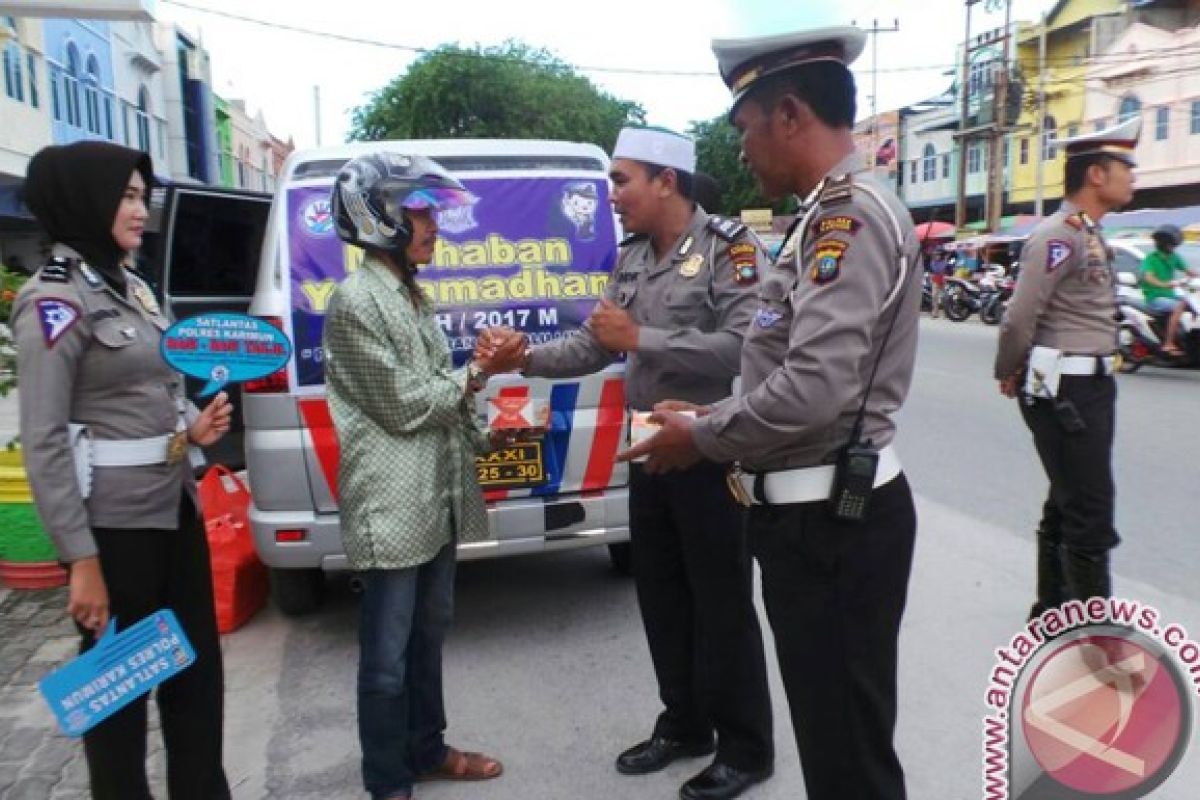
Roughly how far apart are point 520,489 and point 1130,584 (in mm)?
2830

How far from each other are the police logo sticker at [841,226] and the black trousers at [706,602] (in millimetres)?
1087

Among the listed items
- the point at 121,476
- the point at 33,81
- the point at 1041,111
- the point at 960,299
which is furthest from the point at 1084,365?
the point at 1041,111

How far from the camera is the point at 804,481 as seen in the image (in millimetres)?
1985

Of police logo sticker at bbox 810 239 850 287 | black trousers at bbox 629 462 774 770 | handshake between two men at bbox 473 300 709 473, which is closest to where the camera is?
police logo sticker at bbox 810 239 850 287

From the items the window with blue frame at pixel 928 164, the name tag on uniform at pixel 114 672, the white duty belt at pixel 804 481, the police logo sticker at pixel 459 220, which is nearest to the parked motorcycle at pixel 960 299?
the police logo sticker at pixel 459 220

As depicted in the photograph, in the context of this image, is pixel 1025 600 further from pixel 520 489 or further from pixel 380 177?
pixel 380 177

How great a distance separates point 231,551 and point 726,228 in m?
2.74

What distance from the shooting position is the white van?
12.5ft

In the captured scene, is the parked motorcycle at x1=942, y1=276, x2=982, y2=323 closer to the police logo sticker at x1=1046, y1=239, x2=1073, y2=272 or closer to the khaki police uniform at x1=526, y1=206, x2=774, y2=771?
the police logo sticker at x1=1046, y1=239, x2=1073, y2=272

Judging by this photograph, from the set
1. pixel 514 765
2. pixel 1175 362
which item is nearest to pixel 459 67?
pixel 1175 362

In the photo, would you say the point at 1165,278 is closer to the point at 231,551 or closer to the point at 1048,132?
the point at 231,551

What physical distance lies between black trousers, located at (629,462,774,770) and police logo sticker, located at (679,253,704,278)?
56cm

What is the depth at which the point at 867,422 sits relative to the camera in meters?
1.96

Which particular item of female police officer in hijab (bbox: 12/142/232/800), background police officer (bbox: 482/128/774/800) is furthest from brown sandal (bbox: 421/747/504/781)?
female police officer in hijab (bbox: 12/142/232/800)
